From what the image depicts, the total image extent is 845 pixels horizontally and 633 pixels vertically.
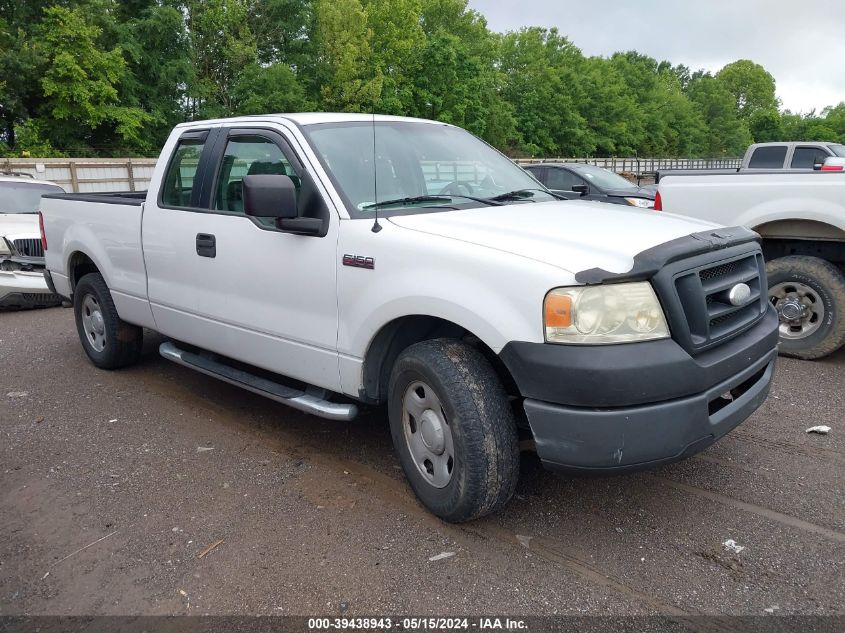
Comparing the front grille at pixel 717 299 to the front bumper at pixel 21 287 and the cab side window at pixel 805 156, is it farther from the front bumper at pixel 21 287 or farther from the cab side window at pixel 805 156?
the cab side window at pixel 805 156

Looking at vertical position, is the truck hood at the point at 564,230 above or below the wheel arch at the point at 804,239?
above

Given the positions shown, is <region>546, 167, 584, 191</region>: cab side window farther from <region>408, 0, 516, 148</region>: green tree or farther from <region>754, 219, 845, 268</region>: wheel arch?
<region>408, 0, 516, 148</region>: green tree

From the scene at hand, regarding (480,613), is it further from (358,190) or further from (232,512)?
(358,190)

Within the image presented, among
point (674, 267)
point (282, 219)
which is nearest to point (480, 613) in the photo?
point (674, 267)

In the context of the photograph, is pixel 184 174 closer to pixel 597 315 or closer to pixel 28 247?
pixel 597 315

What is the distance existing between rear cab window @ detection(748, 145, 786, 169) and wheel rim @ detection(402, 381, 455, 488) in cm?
1410

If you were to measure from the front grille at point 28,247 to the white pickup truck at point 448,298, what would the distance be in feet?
15.9

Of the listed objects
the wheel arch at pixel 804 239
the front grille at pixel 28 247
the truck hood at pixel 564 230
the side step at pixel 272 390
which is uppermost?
the truck hood at pixel 564 230

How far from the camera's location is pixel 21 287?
8797 mm

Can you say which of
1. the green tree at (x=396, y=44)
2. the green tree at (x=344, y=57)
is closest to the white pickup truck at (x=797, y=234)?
the green tree at (x=344, y=57)

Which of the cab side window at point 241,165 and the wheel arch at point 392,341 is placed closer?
the wheel arch at point 392,341

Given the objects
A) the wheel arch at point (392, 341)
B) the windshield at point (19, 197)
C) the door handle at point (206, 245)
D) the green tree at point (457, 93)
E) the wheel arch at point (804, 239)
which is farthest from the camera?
the green tree at point (457, 93)

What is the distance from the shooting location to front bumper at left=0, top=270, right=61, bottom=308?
8.77m

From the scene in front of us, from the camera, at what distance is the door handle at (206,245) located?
14.4 feet
